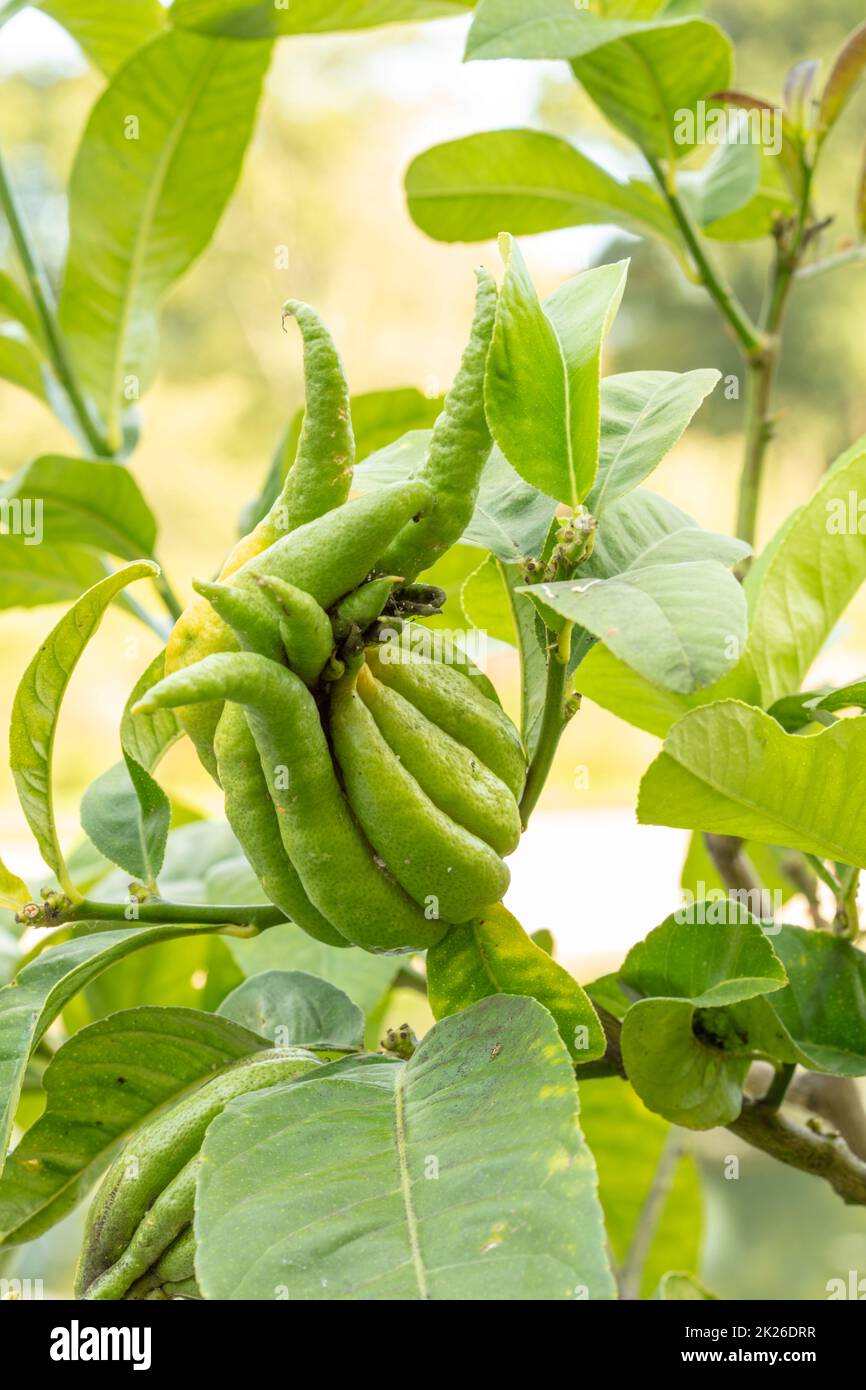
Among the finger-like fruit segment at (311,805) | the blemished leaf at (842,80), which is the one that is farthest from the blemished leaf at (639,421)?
the blemished leaf at (842,80)

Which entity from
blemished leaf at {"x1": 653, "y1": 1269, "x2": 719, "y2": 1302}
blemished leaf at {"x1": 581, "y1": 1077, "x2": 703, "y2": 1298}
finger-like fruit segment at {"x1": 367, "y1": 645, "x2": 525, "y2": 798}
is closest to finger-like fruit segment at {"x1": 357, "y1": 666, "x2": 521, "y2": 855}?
finger-like fruit segment at {"x1": 367, "y1": 645, "x2": 525, "y2": 798}

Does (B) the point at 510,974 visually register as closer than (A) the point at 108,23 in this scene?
Yes

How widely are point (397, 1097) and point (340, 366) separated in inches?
8.2

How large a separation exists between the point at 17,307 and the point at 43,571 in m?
0.17

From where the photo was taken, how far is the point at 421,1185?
341 millimetres

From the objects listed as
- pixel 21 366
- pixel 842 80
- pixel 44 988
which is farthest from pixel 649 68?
pixel 44 988

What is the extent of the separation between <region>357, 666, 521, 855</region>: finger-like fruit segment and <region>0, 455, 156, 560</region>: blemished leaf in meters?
0.38

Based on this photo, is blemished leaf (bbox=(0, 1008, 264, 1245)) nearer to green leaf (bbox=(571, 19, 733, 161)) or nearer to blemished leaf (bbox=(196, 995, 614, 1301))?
blemished leaf (bbox=(196, 995, 614, 1301))

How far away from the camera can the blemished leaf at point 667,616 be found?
31cm

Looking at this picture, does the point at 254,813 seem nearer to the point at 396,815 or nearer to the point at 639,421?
the point at 396,815

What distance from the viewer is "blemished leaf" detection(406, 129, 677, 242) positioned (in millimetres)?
764

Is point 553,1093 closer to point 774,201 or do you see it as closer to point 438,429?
point 438,429

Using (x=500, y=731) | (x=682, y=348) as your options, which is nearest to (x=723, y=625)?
(x=500, y=731)

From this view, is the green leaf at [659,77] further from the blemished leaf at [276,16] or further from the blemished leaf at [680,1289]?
the blemished leaf at [680,1289]
